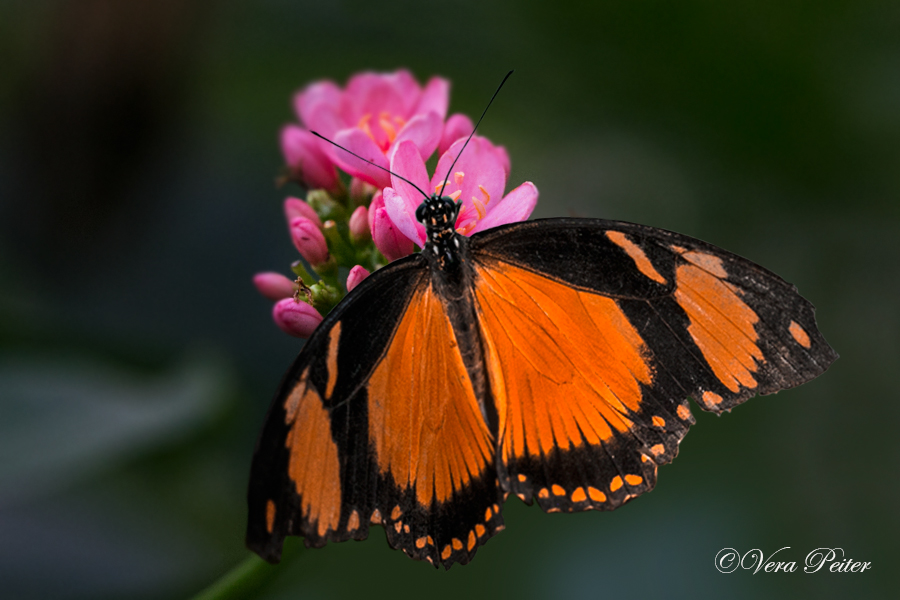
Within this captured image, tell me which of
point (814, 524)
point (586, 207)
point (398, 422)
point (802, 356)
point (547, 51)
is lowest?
point (814, 524)

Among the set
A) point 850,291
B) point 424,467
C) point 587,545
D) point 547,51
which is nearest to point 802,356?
point 424,467

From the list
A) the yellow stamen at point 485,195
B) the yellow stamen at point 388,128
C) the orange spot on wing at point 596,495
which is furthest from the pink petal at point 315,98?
the orange spot on wing at point 596,495

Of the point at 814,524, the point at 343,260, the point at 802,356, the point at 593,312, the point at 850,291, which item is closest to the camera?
the point at 802,356

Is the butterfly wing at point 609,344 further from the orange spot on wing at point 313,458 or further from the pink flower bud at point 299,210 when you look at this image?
the pink flower bud at point 299,210

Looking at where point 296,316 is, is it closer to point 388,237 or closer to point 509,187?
point 388,237

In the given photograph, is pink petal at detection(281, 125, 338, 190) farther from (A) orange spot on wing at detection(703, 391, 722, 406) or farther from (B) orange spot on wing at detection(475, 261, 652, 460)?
(A) orange spot on wing at detection(703, 391, 722, 406)

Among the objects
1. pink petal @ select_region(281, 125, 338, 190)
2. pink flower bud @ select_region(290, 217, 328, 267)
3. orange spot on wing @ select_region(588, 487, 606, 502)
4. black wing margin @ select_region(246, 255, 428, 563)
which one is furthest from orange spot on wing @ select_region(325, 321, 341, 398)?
pink petal @ select_region(281, 125, 338, 190)

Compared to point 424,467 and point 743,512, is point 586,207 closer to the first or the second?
point 743,512
